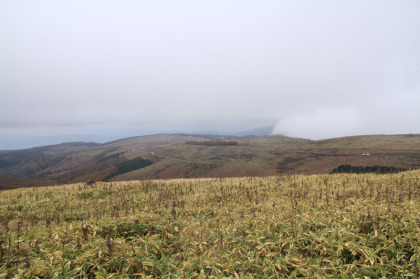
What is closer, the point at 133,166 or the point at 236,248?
the point at 236,248

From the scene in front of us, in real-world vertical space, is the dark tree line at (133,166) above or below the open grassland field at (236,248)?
below

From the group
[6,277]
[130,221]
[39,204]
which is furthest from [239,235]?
[39,204]

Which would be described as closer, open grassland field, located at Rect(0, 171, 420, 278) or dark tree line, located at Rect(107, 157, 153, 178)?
open grassland field, located at Rect(0, 171, 420, 278)

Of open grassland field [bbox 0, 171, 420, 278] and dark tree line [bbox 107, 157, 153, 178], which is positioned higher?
open grassland field [bbox 0, 171, 420, 278]

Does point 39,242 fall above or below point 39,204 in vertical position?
above

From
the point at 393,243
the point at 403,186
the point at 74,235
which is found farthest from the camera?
the point at 403,186

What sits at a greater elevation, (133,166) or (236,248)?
(236,248)

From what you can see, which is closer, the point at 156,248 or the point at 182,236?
the point at 156,248

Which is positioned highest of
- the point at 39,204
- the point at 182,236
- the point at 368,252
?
the point at 368,252

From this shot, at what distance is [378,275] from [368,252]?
0.43 m

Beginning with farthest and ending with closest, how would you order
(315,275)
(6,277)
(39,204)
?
(39,204) → (6,277) → (315,275)

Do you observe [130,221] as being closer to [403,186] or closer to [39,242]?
[39,242]

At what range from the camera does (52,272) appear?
163 inches

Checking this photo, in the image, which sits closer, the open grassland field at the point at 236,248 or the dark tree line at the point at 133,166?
the open grassland field at the point at 236,248
